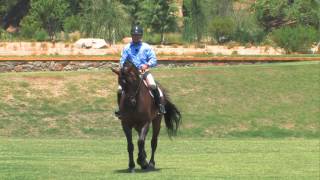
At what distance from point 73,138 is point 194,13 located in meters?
46.3

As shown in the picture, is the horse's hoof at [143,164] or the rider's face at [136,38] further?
the horse's hoof at [143,164]

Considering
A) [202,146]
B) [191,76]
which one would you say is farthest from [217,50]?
[202,146]

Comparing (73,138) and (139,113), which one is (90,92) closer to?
(73,138)

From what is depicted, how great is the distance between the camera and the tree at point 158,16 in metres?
74.3

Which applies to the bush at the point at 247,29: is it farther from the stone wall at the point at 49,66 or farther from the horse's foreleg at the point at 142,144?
the horse's foreleg at the point at 142,144

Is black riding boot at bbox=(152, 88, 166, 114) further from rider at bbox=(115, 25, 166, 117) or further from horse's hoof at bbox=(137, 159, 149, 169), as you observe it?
horse's hoof at bbox=(137, 159, 149, 169)

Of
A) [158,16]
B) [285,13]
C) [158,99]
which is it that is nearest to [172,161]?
[158,99]

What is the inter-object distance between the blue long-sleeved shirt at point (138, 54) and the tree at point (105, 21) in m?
48.9

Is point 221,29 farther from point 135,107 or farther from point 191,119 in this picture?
point 135,107

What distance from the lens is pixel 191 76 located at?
37406 mm

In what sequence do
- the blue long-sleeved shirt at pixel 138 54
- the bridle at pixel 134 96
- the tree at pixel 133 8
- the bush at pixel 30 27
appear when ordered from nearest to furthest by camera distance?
the bridle at pixel 134 96 < the blue long-sleeved shirt at pixel 138 54 < the bush at pixel 30 27 < the tree at pixel 133 8

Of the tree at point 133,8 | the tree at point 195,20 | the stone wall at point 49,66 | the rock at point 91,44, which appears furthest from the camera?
the tree at point 133,8

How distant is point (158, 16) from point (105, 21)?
9236mm

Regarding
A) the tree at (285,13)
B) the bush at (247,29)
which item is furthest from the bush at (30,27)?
the tree at (285,13)
